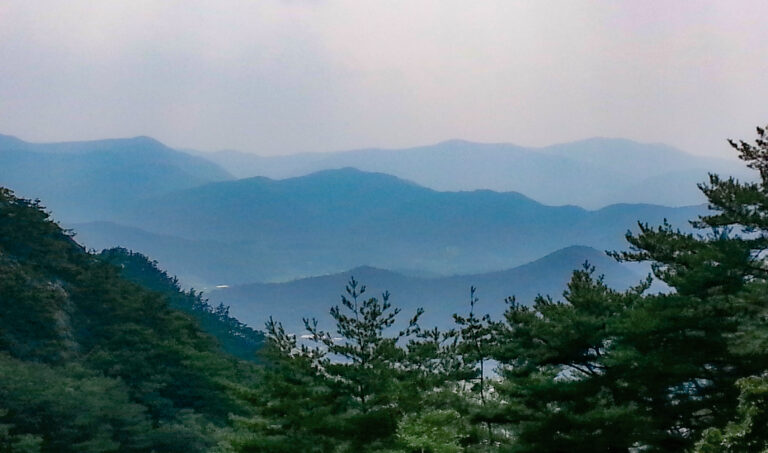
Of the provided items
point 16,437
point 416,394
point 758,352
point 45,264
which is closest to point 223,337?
point 45,264

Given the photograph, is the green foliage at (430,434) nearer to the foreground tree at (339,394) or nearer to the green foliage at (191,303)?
the foreground tree at (339,394)

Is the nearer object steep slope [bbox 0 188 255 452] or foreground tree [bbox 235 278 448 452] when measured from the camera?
foreground tree [bbox 235 278 448 452]

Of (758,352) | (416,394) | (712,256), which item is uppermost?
(712,256)

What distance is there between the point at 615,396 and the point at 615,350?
1.09 meters

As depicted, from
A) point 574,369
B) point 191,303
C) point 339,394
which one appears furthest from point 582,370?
point 191,303

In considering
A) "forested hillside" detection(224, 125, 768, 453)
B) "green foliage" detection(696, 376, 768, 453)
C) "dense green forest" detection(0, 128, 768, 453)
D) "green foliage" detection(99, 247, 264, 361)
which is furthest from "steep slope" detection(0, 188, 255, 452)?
"green foliage" detection(99, 247, 264, 361)

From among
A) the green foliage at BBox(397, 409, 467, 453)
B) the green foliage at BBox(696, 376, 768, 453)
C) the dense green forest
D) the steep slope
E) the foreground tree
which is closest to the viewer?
the green foliage at BBox(696, 376, 768, 453)

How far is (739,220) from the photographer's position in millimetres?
16219

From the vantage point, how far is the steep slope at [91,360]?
27172 mm

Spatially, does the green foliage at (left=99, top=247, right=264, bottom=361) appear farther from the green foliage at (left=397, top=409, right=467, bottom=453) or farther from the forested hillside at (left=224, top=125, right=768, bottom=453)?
the green foliage at (left=397, top=409, right=467, bottom=453)

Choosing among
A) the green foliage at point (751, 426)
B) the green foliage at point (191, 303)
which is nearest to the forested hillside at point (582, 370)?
the green foliage at point (751, 426)

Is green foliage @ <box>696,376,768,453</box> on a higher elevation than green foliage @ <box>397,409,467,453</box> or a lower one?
higher

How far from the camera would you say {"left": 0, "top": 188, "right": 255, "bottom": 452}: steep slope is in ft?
89.1

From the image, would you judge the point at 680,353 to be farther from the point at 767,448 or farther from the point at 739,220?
the point at 767,448
